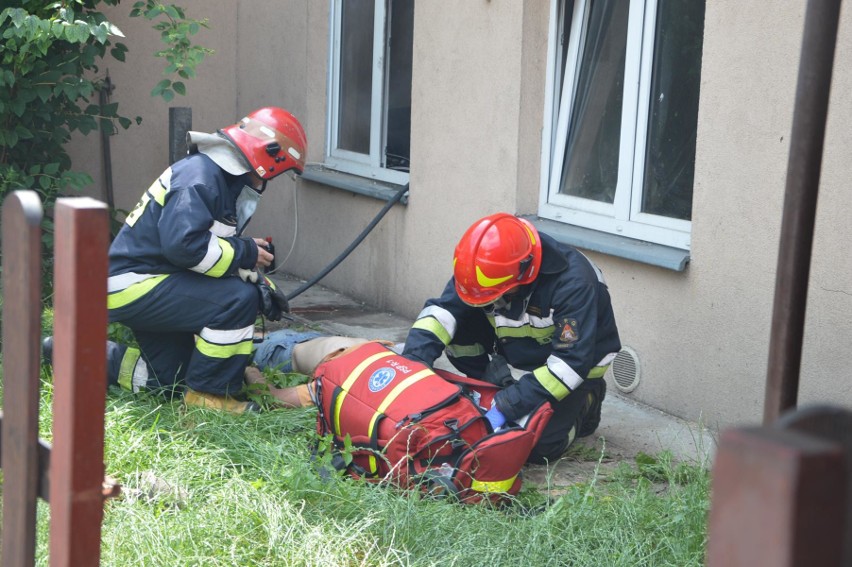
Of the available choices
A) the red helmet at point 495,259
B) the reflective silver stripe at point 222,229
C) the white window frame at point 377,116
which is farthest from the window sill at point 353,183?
the red helmet at point 495,259

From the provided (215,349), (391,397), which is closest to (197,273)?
(215,349)

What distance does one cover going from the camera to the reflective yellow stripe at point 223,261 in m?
4.51

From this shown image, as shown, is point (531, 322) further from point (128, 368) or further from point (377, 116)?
point (377, 116)

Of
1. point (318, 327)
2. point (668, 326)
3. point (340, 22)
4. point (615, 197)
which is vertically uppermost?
point (340, 22)

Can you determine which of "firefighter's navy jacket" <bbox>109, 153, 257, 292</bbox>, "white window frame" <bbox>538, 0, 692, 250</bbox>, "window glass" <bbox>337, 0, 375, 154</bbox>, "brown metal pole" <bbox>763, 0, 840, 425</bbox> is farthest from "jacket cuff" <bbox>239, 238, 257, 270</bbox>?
"brown metal pole" <bbox>763, 0, 840, 425</bbox>

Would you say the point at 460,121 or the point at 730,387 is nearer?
the point at 730,387

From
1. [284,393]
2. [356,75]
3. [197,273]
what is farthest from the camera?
[356,75]

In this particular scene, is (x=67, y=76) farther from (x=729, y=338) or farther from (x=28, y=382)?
(x=28, y=382)

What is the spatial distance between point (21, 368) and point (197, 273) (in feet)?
10.1

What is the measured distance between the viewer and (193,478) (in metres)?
3.65

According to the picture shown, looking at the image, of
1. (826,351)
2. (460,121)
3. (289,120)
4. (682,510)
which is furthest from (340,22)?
(682,510)

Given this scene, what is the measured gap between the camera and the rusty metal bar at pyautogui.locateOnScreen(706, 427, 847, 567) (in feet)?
2.62

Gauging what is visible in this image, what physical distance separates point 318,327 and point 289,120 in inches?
72.9

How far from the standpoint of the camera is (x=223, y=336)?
4547 millimetres
